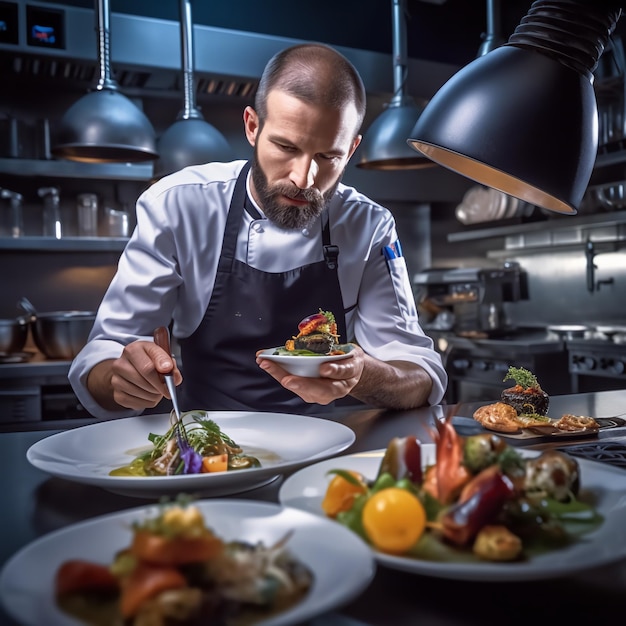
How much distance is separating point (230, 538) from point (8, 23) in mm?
3820

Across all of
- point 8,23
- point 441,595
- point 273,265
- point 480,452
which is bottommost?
point 441,595

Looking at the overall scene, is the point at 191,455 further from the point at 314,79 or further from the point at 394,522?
the point at 314,79

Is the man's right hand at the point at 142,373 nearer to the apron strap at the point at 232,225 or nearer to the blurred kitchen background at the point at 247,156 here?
the apron strap at the point at 232,225

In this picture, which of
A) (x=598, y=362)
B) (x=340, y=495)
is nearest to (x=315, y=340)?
(x=340, y=495)

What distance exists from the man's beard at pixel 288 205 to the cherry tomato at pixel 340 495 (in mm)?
1235

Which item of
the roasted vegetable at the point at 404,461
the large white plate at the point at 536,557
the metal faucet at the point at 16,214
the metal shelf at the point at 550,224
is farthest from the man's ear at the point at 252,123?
the metal shelf at the point at 550,224

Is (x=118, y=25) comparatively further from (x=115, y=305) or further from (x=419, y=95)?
(x=115, y=305)

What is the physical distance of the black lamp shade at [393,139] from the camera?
3.04 metres

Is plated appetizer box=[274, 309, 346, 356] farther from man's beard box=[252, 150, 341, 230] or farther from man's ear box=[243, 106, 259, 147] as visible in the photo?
man's ear box=[243, 106, 259, 147]

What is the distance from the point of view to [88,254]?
14.5ft

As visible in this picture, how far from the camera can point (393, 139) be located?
9.95 ft

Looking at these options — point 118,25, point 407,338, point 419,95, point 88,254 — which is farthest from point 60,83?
point 407,338

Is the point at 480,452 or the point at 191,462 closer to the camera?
the point at 480,452

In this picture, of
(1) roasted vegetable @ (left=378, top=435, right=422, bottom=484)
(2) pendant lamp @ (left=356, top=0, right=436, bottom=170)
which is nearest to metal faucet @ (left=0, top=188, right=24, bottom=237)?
(2) pendant lamp @ (left=356, top=0, right=436, bottom=170)
